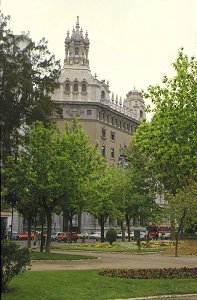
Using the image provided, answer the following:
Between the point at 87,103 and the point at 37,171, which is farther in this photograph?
the point at 87,103

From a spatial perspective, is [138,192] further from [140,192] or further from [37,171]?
[37,171]

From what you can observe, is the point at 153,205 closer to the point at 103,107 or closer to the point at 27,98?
the point at 103,107

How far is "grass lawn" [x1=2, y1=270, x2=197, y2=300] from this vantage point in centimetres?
1508

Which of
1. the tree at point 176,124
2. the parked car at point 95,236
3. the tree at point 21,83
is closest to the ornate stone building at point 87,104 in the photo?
the parked car at point 95,236

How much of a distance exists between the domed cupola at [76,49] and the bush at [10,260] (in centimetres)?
7387

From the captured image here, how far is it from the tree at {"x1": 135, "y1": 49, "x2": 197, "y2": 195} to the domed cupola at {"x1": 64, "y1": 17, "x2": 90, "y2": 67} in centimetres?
6490

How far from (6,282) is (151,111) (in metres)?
12.1

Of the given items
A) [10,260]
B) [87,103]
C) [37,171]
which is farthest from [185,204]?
[87,103]

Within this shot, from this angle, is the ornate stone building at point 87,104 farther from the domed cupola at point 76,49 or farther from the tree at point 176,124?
the tree at point 176,124

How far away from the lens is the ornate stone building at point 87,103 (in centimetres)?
8388

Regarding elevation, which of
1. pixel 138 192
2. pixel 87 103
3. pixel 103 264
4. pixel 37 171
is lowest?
pixel 103 264

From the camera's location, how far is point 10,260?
15117 millimetres

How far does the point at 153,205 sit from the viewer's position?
6569 centimetres

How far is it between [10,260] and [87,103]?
69710mm
